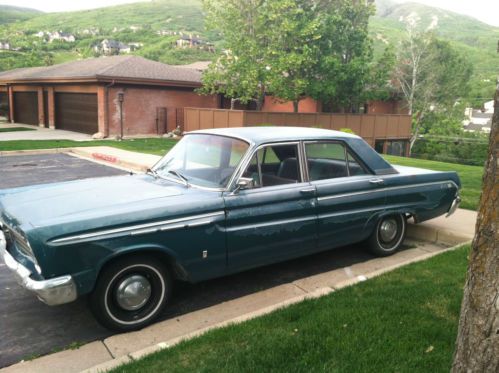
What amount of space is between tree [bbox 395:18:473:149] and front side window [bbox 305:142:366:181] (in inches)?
1427

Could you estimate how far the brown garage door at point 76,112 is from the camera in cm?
2496

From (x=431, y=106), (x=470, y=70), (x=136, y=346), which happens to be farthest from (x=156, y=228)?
(x=470, y=70)

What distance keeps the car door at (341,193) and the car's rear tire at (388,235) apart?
260mm

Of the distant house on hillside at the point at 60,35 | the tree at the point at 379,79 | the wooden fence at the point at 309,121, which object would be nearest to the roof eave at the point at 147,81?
the wooden fence at the point at 309,121

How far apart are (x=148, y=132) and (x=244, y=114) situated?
703 cm

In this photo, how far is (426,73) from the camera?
42906mm

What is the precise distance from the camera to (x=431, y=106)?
45.2 m

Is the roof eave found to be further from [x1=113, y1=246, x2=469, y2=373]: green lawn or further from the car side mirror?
[x1=113, y1=246, x2=469, y2=373]: green lawn

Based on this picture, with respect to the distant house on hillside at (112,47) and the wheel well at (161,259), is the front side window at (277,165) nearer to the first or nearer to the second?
the wheel well at (161,259)

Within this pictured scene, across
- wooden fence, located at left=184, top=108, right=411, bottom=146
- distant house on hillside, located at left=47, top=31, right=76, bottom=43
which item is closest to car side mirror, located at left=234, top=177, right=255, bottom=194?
wooden fence, located at left=184, top=108, right=411, bottom=146

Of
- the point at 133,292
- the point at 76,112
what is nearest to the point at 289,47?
the point at 76,112

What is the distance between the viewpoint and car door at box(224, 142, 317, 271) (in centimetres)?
448

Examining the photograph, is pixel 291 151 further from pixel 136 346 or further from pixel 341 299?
pixel 136 346

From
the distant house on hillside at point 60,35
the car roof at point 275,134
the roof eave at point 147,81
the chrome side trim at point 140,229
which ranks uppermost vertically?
the distant house on hillside at point 60,35
